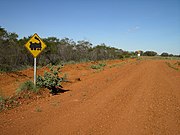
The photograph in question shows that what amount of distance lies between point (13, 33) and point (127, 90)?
18375 millimetres

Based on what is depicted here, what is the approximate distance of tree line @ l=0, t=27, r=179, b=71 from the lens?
17703 mm

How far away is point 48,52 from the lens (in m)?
26.0

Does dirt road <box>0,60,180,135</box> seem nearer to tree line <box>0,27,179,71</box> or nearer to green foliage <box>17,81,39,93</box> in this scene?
green foliage <box>17,81,39,93</box>

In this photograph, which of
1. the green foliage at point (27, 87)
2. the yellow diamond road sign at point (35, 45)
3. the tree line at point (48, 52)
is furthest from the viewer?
the tree line at point (48, 52)

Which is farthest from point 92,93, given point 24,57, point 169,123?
point 24,57

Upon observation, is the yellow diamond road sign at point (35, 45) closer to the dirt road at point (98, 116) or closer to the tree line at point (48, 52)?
the dirt road at point (98, 116)

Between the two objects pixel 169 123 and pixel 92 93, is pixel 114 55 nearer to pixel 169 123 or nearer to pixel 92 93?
pixel 92 93

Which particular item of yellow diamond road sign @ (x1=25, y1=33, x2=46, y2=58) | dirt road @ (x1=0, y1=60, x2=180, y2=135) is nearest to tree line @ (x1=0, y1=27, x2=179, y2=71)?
yellow diamond road sign @ (x1=25, y1=33, x2=46, y2=58)

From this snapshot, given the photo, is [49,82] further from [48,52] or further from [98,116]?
[48,52]

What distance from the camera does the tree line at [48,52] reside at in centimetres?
1770

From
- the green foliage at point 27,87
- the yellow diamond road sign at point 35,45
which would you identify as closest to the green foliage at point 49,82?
the green foliage at point 27,87

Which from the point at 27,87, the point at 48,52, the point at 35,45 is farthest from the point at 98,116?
the point at 48,52

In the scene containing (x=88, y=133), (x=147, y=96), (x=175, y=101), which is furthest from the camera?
(x=147, y=96)

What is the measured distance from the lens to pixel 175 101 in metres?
7.24
